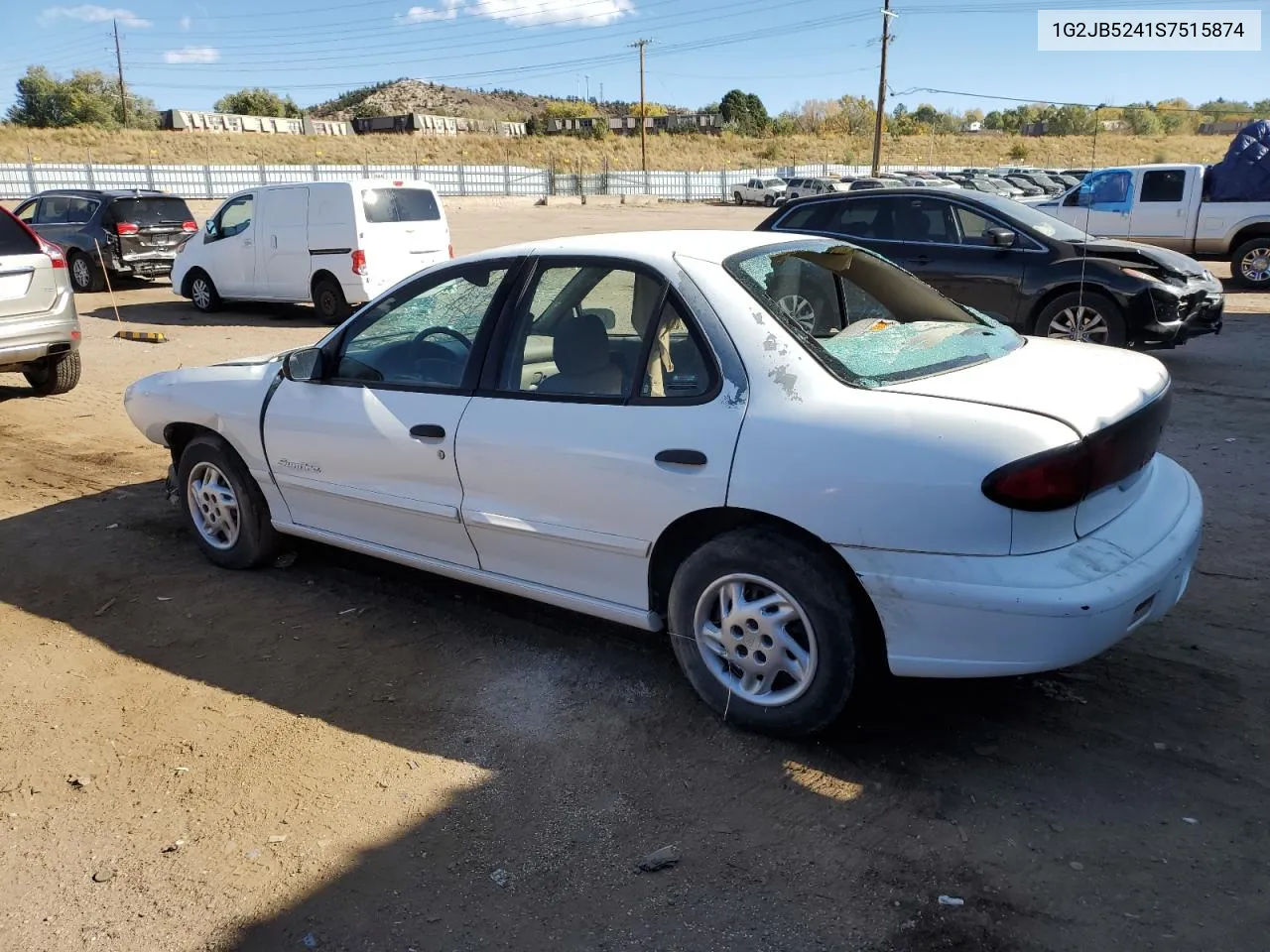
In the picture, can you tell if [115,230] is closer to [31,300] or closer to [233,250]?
[233,250]

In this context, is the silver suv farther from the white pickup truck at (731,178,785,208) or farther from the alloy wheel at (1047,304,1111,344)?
the white pickup truck at (731,178,785,208)

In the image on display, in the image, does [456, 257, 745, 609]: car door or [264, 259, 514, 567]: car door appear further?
[264, 259, 514, 567]: car door

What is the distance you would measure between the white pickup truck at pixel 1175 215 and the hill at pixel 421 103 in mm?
112942

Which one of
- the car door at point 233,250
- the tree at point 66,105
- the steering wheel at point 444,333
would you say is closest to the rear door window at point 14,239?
the car door at point 233,250

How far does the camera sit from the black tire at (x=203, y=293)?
1524cm

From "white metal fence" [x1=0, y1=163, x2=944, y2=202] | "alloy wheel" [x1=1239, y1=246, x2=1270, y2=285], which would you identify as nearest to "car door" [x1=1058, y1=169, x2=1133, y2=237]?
"alloy wheel" [x1=1239, y1=246, x2=1270, y2=285]

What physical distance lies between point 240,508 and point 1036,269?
7.36m

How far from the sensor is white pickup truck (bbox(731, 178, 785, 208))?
50.6 metres

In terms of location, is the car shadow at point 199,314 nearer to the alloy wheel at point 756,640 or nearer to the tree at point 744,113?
the alloy wheel at point 756,640

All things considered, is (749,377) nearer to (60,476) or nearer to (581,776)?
(581,776)

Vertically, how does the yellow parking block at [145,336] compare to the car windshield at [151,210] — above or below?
below

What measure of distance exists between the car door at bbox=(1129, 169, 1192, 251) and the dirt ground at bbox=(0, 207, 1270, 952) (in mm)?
13110

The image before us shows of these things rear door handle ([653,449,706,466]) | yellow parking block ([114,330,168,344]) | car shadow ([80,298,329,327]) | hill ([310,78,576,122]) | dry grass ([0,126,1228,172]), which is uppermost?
hill ([310,78,576,122])

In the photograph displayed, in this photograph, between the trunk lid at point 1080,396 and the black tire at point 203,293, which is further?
the black tire at point 203,293
